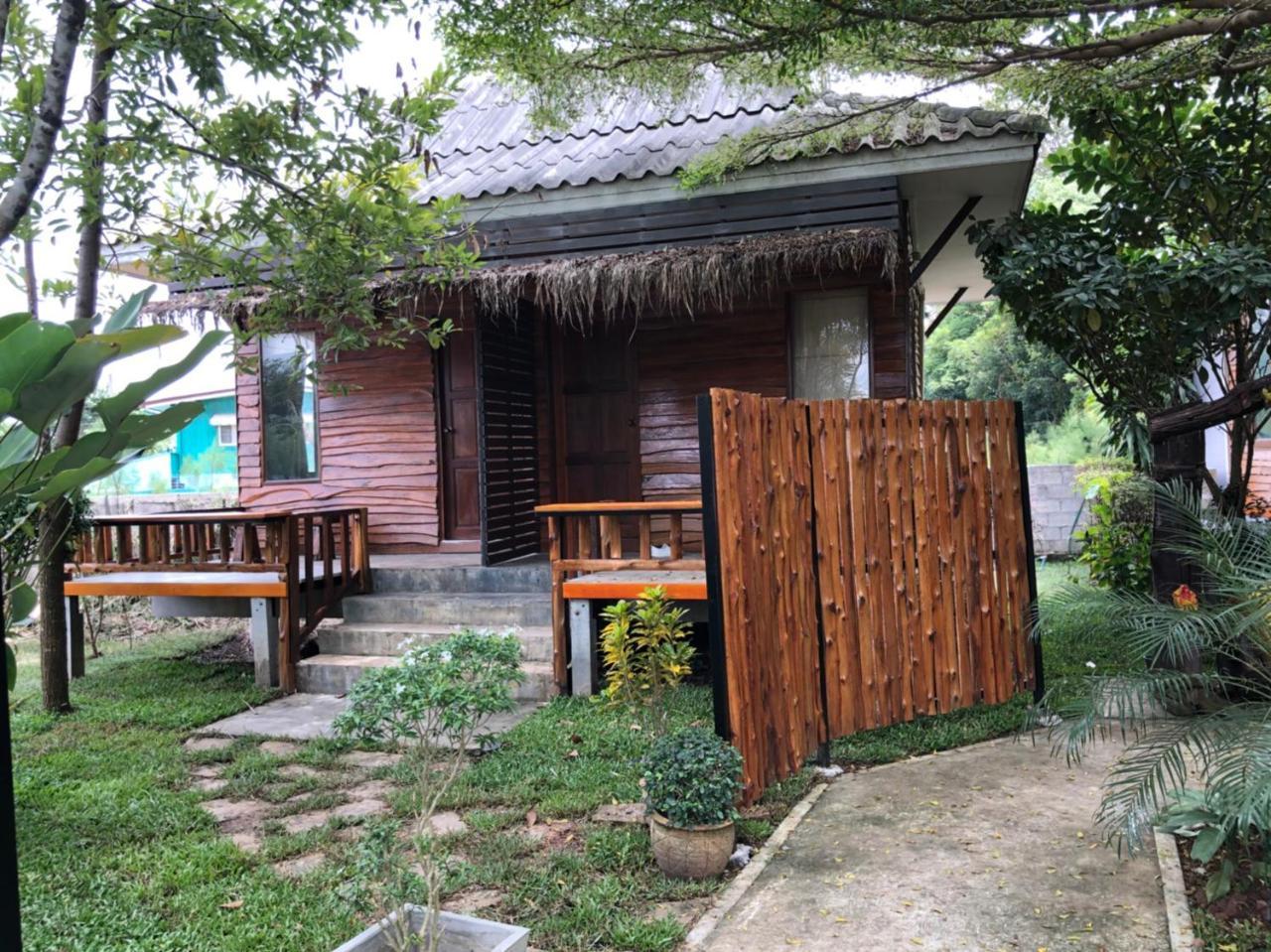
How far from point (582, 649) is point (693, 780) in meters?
2.85

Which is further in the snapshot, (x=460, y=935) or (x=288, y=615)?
(x=288, y=615)

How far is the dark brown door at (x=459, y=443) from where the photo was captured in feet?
28.9

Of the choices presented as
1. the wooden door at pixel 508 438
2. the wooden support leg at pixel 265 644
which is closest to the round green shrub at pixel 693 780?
the wooden support leg at pixel 265 644

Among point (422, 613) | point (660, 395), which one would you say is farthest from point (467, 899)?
point (660, 395)

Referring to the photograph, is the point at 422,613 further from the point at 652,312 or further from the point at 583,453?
the point at 652,312

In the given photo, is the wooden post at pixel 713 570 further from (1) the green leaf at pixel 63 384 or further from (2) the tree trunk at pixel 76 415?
(1) the green leaf at pixel 63 384

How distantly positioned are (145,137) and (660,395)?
522 centimetres

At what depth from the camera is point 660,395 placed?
8.55 metres

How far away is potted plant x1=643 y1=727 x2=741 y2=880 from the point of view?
10.7ft

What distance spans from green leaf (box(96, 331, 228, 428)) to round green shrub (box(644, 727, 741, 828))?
2528 mm

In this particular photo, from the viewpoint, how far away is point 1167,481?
4992mm

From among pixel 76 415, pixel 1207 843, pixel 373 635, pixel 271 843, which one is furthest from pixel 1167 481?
pixel 76 415

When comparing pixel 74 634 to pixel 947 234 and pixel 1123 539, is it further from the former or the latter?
pixel 1123 539

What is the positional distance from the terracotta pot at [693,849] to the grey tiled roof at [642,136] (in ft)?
15.8
